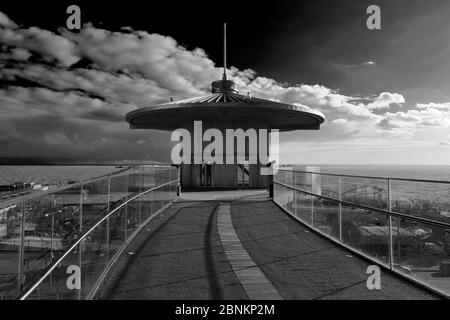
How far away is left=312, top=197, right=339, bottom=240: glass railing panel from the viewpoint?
9.41m

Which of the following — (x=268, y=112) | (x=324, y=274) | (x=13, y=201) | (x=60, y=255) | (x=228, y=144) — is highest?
(x=268, y=112)

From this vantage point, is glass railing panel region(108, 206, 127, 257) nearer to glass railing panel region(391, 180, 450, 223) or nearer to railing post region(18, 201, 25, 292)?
railing post region(18, 201, 25, 292)

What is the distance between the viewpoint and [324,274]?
245 inches

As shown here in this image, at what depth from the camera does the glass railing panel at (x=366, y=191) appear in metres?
7.20

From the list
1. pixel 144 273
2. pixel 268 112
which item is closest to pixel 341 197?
pixel 144 273

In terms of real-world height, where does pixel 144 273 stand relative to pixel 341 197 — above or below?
below

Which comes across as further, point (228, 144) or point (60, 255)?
point (228, 144)

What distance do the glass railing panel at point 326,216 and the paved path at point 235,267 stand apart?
18.3 inches

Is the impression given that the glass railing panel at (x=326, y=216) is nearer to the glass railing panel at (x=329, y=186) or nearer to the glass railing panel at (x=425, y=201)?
the glass railing panel at (x=329, y=186)

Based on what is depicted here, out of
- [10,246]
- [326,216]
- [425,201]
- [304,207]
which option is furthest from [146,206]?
[425,201]

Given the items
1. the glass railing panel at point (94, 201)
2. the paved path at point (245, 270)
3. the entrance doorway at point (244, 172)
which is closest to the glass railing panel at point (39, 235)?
the glass railing panel at point (94, 201)

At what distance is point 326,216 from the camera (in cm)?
1010
